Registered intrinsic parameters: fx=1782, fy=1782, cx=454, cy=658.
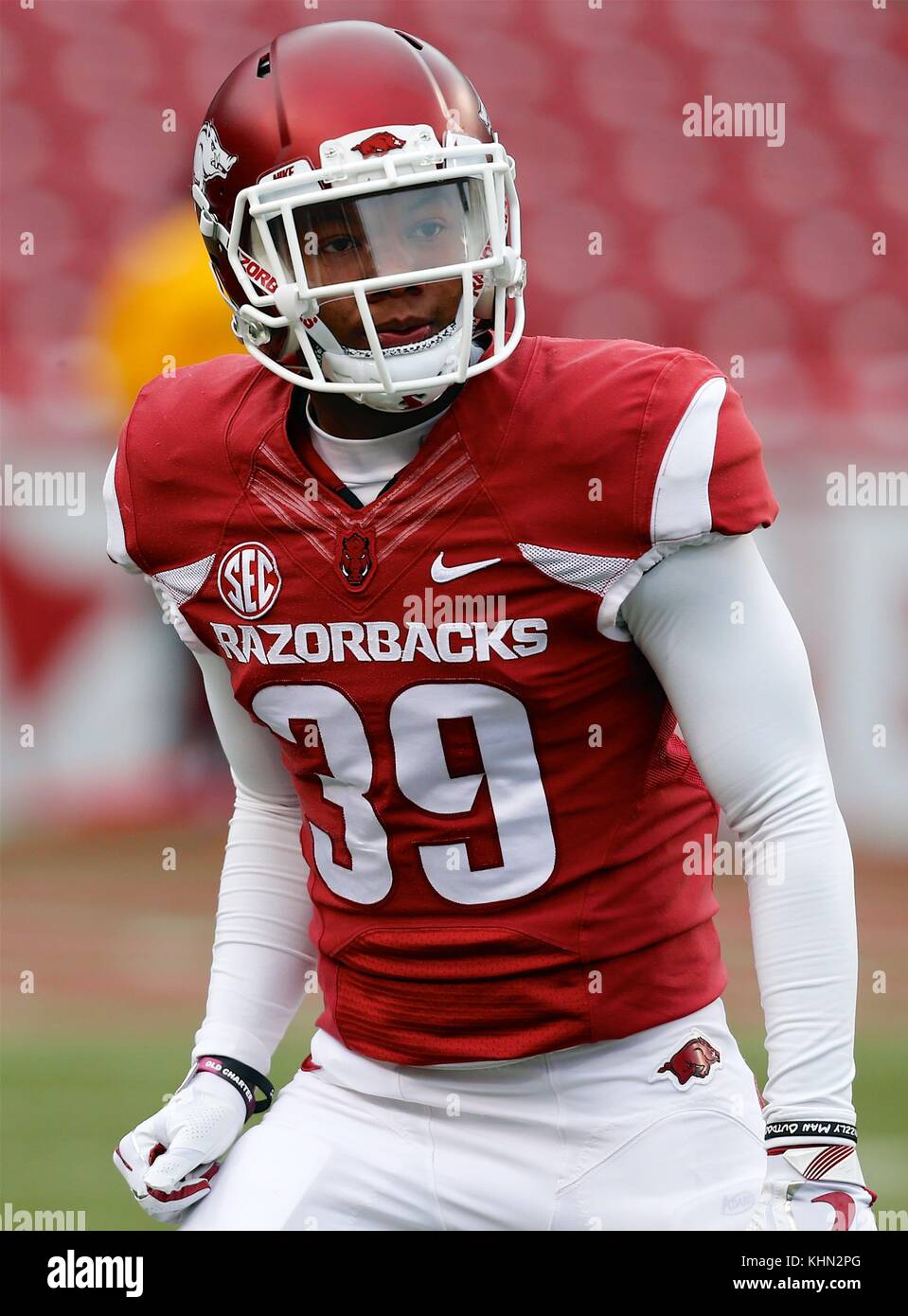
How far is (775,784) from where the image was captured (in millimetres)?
1446

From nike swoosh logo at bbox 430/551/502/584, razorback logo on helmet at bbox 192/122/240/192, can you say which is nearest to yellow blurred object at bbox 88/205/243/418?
razorback logo on helmet at bbox 192/122/240/192

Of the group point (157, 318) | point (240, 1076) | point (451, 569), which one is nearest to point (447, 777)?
point (451, 569)

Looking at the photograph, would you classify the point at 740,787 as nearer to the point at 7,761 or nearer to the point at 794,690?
the point at 794,690

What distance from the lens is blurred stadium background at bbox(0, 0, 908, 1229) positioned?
13.5ft

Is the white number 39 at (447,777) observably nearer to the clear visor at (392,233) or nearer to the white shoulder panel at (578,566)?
the white shoulder panel at (578,566)

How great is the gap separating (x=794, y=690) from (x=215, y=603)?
54cm

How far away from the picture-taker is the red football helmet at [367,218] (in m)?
1.52

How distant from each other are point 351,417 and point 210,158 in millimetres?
288

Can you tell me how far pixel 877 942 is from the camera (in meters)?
4.49

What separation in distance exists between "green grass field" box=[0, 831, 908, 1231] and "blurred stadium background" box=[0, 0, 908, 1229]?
1 cm

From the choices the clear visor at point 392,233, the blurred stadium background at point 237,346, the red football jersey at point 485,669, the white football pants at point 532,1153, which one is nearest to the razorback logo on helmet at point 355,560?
the red football jersey at point 485,669
